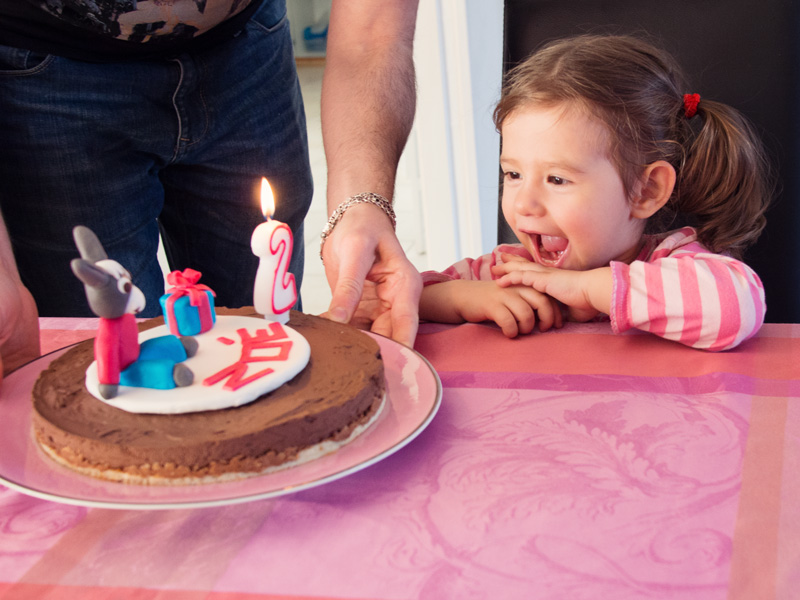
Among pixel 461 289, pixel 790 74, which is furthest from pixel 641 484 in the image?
pixel 790 74

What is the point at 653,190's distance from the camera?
134 cm

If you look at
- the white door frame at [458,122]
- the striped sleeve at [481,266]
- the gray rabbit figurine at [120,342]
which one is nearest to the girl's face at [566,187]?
the striped sleeve at [481,266]

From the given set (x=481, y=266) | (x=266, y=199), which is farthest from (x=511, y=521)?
(x=481, y=266)

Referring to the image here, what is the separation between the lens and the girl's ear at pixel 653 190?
1.31 meters

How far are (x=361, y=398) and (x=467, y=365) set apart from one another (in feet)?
0.89

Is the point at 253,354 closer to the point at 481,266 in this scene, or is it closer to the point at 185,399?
the point at 185,399

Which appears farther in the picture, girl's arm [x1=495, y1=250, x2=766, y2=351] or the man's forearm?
the man's forearm

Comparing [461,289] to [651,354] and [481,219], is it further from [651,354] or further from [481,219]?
[481,219]

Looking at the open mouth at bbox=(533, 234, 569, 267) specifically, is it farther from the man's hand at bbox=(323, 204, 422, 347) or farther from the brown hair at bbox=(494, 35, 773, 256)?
the man's hand at bbox=(323, 204, 422, 347)

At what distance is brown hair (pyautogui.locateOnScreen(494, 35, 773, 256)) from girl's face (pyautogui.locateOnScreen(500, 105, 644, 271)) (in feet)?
0.09

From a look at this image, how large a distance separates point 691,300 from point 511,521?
0.52m

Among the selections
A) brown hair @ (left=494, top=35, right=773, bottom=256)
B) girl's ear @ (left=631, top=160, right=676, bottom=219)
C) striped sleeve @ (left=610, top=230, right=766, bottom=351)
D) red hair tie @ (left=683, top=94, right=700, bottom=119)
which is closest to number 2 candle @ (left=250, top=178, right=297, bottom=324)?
striped sleeve @ (left=610, top=230, right=766, bottom=351)

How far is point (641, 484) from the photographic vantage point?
2.25ft

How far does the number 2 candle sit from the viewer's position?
3.06 ft
